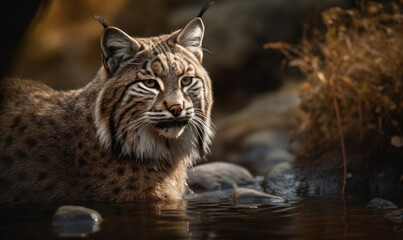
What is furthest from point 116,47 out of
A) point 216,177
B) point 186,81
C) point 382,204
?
point 382,204

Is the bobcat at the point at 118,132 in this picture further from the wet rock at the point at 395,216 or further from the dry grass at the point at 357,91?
the dry grass at the point at 357,91

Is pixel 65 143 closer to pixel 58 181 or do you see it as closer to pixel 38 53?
pixel 58 181

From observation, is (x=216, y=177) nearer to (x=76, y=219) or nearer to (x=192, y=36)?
(x=192, y=36)

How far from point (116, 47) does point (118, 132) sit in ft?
2.84

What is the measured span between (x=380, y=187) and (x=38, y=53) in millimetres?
12256

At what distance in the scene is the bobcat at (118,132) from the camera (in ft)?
19.7

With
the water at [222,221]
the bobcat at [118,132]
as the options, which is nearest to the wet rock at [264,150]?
the bobcat at [118,132]

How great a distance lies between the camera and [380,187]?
286 inches

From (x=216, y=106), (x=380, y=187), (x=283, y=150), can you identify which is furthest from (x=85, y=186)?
(x=216, y=106)

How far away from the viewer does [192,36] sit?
6.59m

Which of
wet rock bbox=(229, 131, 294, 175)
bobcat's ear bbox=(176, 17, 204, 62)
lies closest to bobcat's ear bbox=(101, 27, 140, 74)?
bobcat's ear bbox=(176, 17, 204, 62)

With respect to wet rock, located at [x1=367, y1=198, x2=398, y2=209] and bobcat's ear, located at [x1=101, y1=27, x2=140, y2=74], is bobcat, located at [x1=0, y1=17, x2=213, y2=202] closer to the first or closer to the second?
bobcat's ear, located at [x1=101, y1=27, x2=140, y2=74]

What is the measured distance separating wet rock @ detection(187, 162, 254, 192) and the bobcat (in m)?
1.45

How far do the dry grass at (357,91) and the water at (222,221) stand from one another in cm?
174
